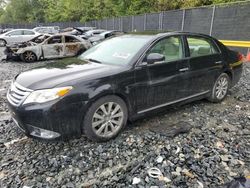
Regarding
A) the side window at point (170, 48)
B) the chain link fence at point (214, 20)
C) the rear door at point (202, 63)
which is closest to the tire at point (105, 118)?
the side window at point (170, 48)

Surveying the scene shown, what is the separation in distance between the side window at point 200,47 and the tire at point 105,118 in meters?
1.81

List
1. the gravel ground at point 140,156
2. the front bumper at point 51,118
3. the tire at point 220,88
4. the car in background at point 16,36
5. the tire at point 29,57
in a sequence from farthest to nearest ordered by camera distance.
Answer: the car in background at point 16,36 < the tire at point 29,57 < the tire at point 220,88 < the front bumper at point 51,118 < the gravel ground at point 140,156

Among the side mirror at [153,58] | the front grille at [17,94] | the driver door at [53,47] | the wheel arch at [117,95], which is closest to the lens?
the front grille at [17,94]

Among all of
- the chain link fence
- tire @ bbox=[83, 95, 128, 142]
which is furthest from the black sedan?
the chain link fence

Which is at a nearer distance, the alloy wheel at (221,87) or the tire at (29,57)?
the alloy wheel at (221,87)

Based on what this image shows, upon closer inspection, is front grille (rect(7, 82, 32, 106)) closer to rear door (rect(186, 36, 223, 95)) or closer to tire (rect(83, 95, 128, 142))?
tire (rect(83, 95, 128, 142))

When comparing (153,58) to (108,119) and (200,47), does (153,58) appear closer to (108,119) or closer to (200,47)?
(108,119)

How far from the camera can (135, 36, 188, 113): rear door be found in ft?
12.1

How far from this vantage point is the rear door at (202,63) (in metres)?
4.39

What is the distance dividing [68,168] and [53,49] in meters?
9.03

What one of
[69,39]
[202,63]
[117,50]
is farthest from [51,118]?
[69,39]

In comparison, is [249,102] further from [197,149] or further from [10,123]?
[10,123]

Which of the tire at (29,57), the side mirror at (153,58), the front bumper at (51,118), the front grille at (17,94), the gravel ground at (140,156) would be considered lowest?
the gravel ground at (140,156)

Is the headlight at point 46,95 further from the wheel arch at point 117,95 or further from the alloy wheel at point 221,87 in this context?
the alloy wheel at point 221,87
